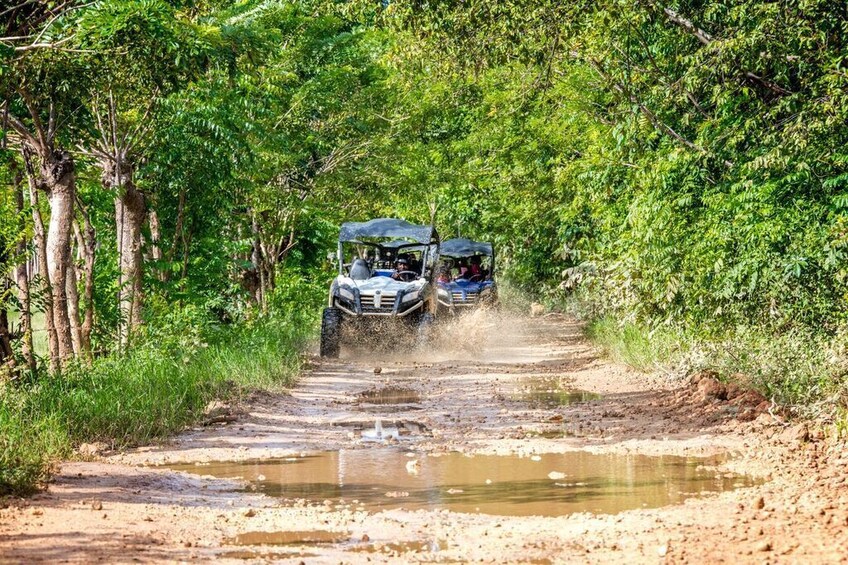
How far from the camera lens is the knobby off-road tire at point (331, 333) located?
68.2 ft

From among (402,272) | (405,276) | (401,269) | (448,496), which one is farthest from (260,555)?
(401,269)

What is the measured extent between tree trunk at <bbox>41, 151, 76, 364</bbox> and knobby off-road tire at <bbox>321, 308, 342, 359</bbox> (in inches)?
316

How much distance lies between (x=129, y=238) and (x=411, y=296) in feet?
21.0

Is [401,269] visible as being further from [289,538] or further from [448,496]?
[289,538]

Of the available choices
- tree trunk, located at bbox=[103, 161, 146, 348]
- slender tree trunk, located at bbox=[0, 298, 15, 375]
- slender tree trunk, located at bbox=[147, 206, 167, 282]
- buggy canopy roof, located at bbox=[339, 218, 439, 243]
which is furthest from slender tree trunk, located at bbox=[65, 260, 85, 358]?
buggy canopy roof, located at bbox=[339, 218, 439, 243]

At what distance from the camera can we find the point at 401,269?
23156mm

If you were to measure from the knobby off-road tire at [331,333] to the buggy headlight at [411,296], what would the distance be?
1.27 metres

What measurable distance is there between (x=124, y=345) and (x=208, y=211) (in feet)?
13.2

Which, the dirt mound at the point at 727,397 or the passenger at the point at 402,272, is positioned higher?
the passenger at the point at 402,272

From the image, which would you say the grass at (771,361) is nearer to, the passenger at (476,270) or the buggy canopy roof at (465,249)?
the passenger at (476,270)

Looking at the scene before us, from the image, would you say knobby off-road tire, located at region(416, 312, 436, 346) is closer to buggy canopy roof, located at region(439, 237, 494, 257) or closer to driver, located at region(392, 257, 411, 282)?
driver, located at region(392, 257, 411, 282)

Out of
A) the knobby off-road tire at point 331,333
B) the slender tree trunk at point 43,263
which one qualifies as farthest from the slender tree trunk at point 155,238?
the slender tree trunk at point 43,263

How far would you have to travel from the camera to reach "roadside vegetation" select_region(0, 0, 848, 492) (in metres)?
11.2

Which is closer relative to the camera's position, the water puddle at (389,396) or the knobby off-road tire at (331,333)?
the water puddle at (389,396)
